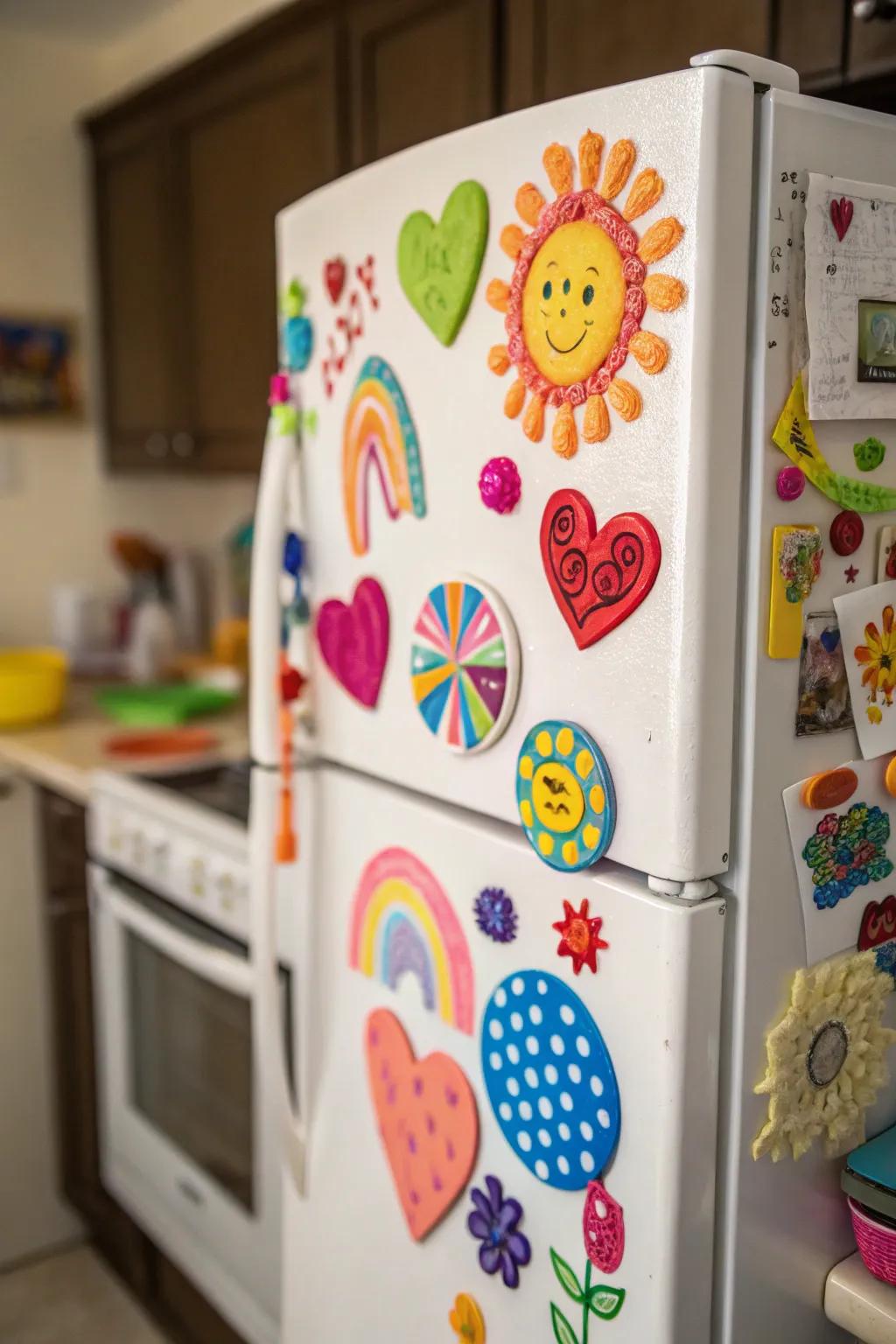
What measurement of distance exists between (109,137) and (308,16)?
920mm

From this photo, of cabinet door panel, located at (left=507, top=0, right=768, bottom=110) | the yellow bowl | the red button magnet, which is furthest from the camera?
the yellow bowl

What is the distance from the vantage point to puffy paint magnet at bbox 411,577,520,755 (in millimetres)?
1038

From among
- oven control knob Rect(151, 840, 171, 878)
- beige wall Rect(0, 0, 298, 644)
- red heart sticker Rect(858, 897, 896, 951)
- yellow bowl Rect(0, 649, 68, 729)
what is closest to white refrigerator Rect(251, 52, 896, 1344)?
red heart sticker Rect(858, 897, 896, 951)

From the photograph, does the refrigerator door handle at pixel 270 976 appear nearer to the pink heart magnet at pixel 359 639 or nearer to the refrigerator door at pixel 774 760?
the pink heart magnet at pixel 359 639

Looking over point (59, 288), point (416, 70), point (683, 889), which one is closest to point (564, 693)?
point (683, 889)

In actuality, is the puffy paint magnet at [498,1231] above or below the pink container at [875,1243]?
below

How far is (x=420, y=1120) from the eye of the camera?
3.94 ft

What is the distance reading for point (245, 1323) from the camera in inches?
68.8

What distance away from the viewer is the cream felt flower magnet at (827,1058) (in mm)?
973

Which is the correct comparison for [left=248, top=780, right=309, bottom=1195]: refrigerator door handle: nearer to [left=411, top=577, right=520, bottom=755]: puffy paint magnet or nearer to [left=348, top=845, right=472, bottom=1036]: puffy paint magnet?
[left=348, top=845, right=472, bottom=1036]: puffy paint magnet

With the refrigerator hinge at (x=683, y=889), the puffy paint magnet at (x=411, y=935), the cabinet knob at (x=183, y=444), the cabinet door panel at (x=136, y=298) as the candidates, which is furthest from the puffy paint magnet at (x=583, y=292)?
the cabinet door panel at (x=136, y=298)

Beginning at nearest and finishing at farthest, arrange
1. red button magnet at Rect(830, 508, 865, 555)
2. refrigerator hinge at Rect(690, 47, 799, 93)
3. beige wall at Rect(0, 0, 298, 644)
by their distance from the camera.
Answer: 1. refrigerator hinge at Rect(690, 47, 799, 93)
2. red button magnet at Rect(830, 508, 865, 555)
3. beige wall at Rect(0, 0, 298, 644)

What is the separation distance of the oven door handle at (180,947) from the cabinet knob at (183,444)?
3.00 ft

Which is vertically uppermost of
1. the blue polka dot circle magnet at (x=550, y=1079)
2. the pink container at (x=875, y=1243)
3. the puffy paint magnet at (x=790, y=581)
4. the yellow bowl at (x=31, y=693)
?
the puffy paint magnet at (x=790, y=581)
